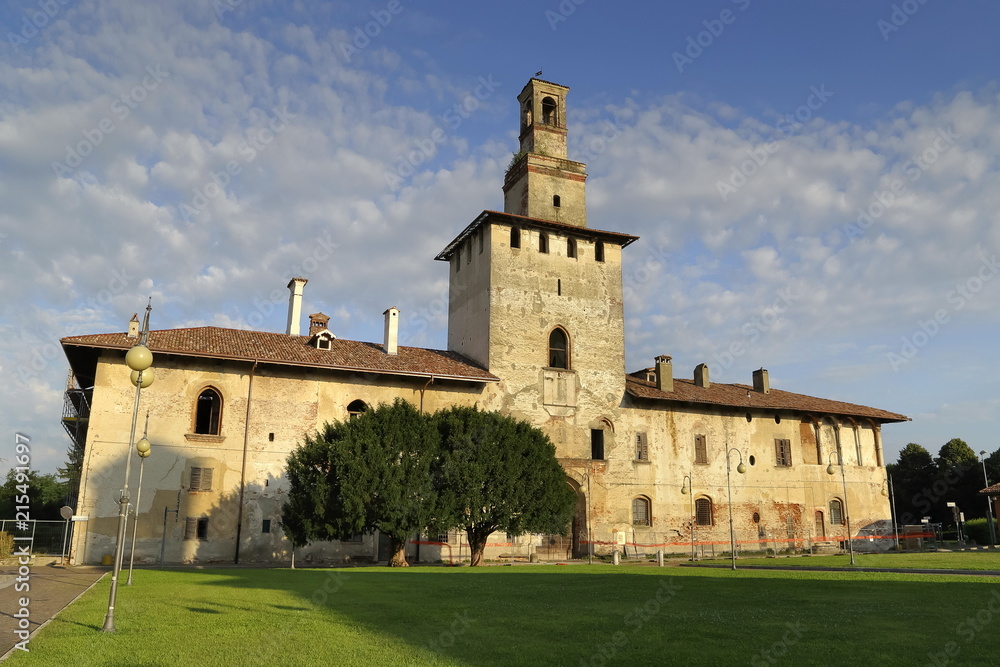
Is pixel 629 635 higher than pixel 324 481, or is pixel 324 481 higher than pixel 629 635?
pixel 324 481

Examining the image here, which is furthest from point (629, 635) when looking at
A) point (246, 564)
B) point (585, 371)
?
point (585, 371)

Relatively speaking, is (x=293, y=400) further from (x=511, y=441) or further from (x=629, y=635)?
(x=629, y=635)

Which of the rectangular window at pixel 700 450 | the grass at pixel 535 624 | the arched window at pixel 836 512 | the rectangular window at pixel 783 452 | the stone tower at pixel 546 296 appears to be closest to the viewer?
the grass at pixel 535 624

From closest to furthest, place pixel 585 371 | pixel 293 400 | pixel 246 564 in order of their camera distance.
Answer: pixel 246 564
pixel 293 400
pixel 585 371

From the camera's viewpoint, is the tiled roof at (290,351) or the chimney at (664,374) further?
the chimney at (664,374)

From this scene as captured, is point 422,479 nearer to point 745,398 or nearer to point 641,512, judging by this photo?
point 641,512

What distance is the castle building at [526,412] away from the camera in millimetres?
26234

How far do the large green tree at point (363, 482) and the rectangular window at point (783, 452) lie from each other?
67.1 feet

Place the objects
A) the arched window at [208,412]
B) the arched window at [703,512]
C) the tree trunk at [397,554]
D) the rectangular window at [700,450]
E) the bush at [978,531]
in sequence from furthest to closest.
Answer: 1. the bush at [978,531]
2. the rectangular window at [700,450]
3. the arched window at [703,512]
4. the arched window at [208,412]
5. the tree trunk at [397,554]

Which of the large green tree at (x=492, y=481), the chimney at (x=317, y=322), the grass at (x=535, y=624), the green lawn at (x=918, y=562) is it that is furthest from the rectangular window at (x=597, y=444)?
the grass at (x=535, y=624)

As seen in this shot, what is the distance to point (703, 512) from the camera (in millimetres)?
35062

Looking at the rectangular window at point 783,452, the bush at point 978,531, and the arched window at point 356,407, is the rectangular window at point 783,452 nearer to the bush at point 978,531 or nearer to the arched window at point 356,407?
the bush at point 978,531

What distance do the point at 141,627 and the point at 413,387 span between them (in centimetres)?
2073

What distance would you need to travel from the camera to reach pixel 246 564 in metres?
25.6
